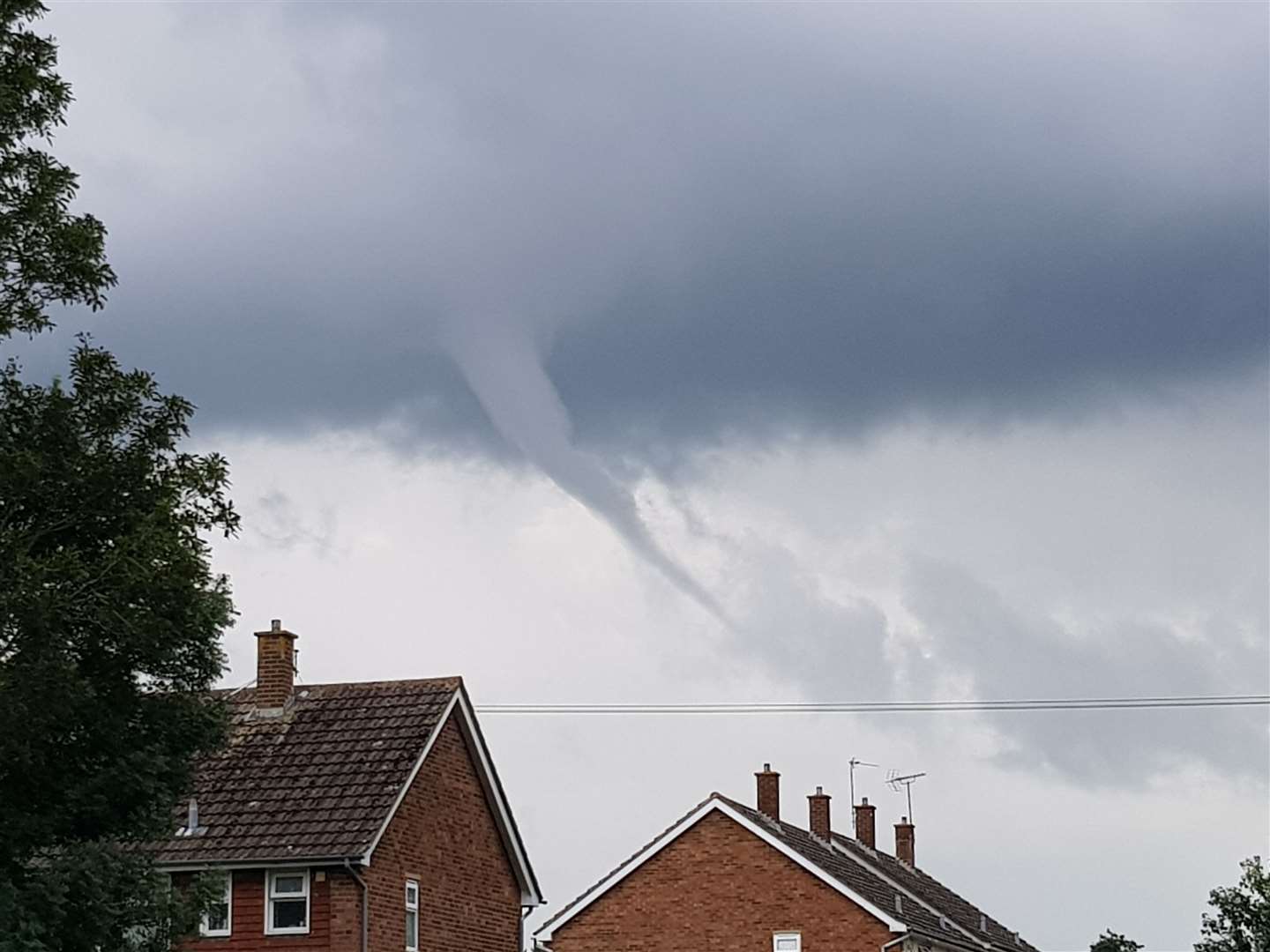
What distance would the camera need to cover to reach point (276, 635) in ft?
138

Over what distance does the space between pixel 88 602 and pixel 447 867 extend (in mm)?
21751

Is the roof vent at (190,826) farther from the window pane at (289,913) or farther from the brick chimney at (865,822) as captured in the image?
the brick chimney at (865,822)

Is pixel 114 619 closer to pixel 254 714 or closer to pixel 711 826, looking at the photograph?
pixel 254 714

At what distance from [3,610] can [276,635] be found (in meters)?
22.7

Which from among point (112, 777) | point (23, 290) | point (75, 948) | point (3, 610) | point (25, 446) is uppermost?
point (23, 290)

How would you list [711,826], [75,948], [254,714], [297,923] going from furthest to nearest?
[711,826], [254,714], [297,923], [75,948]

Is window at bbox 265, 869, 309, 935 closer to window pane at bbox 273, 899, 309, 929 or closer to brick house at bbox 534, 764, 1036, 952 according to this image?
window pane at bbox 273, 899, 309, 929

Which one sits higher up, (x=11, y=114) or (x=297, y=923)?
(x=11, y=114)

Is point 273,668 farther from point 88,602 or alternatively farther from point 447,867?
point 88,602

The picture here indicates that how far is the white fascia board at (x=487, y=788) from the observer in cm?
3922

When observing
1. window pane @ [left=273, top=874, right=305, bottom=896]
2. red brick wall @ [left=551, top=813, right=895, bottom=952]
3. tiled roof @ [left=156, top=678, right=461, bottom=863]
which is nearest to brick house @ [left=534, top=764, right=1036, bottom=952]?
red brick wall @ [left=551, top=813, right=895, bottom=952]

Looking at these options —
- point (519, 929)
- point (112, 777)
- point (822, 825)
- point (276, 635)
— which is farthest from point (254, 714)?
point (822, 825)

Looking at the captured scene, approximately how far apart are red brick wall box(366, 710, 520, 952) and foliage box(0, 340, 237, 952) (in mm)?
15734

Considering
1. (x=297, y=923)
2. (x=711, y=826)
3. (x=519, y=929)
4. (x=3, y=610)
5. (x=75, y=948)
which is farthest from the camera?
(x=711, y=826)
